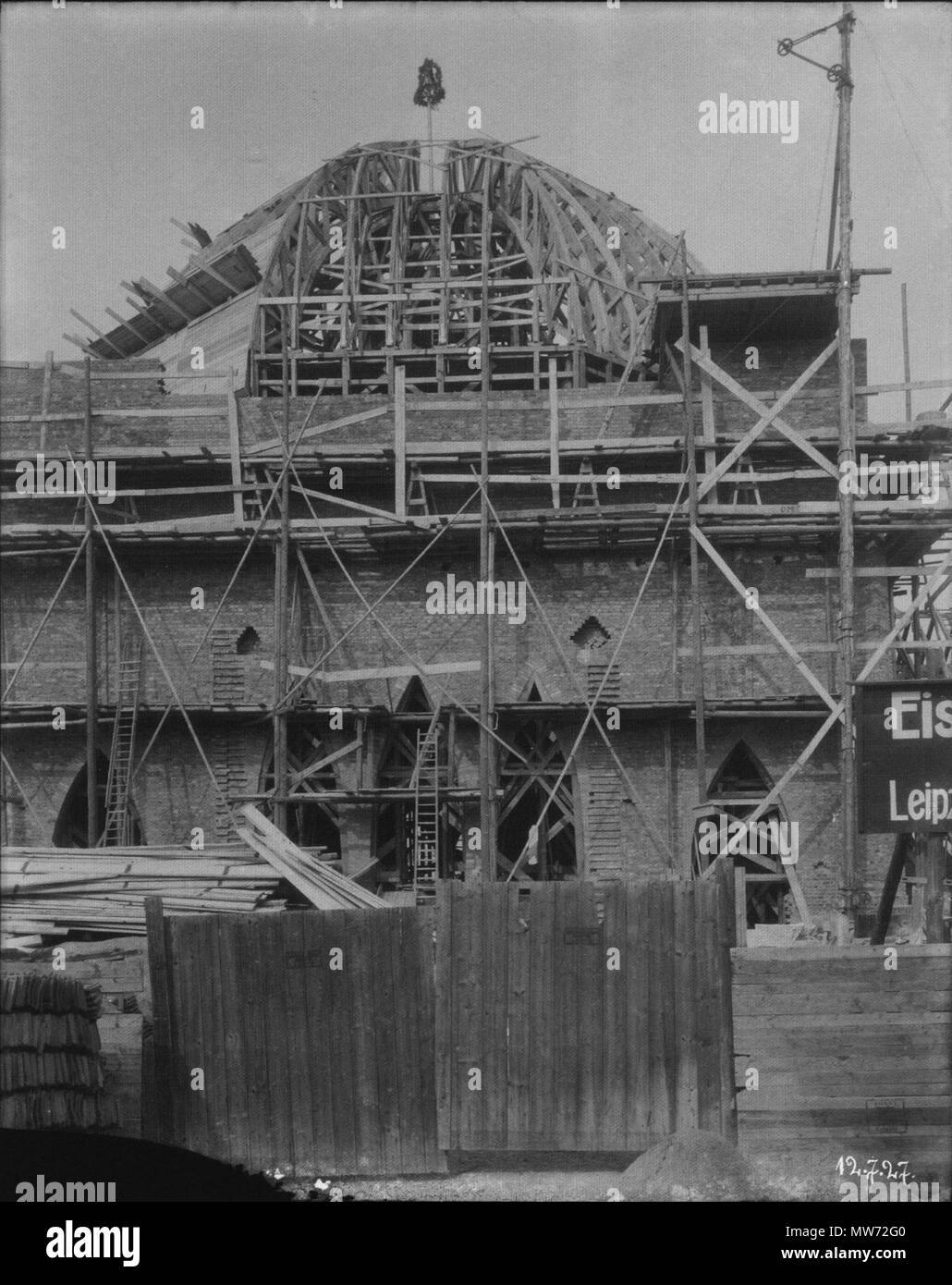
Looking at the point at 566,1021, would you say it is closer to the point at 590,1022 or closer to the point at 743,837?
the point at 590,1022

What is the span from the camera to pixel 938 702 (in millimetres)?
14734

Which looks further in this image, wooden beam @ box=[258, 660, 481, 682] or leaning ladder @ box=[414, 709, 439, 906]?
wooden beam @ box=[258, 660, 481, 682]

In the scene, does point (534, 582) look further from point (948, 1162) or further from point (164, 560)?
point (948, 1162)

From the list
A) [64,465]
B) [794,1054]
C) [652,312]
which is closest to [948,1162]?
[794,1054]

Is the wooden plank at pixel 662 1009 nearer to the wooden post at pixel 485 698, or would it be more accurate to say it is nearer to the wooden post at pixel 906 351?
the wooden post at pixel 485 698

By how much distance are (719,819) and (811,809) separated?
4.32 ft

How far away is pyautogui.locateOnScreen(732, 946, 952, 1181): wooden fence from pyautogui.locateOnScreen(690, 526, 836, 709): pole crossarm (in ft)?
29.0

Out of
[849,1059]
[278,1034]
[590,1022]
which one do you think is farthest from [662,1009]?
[278,1034]

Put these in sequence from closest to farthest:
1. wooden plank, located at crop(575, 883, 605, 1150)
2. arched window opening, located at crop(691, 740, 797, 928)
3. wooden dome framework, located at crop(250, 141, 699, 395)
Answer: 1. wooden plank, located at crop(575, 883, 605, 1150)
2. arched window opening, located at crop(691, 740, 797, 928)
3. wooden dome framework, located at crop(250, 141, 699, 395)

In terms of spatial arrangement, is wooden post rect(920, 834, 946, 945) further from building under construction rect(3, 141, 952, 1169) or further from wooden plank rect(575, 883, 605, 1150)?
building under construction rect(3, 141, 952, 1169)

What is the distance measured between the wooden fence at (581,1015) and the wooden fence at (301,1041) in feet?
1.16

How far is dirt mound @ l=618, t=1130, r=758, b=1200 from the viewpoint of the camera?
13492 millimetres

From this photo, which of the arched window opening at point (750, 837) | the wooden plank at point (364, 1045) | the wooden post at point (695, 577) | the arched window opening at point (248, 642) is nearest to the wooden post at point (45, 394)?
the arched window opening at point (248, 642)
